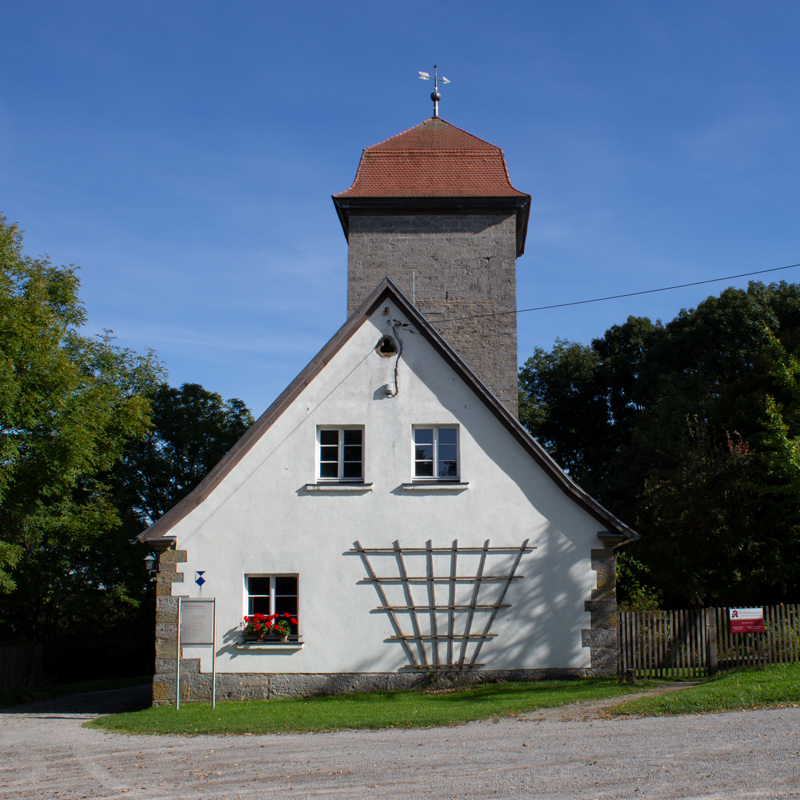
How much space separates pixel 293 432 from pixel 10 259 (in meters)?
9.06

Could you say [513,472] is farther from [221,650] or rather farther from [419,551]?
[221,650]

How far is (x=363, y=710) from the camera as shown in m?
11.5

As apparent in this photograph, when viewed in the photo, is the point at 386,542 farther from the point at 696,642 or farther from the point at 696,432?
the point at 696,432

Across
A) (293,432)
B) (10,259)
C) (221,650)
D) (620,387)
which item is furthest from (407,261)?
(620,387)

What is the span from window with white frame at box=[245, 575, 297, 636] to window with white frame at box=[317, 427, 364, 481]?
1884 mm

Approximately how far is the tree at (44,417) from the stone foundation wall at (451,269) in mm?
6869

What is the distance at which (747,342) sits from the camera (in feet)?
107

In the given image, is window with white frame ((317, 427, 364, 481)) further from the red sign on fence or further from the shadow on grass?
the red sign on fence

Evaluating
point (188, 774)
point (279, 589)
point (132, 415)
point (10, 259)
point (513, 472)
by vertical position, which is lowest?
point (188, 774)

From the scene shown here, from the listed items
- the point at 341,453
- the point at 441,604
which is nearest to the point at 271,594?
the point at 341,453

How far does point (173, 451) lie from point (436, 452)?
20211 millimetres

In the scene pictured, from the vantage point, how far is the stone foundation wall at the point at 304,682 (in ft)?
44.3

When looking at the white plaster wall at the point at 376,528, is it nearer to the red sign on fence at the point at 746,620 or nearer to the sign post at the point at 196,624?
the sign post at the point at 196,624

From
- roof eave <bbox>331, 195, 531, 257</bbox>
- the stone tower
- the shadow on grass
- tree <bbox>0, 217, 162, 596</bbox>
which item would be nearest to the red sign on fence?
the stone tower
